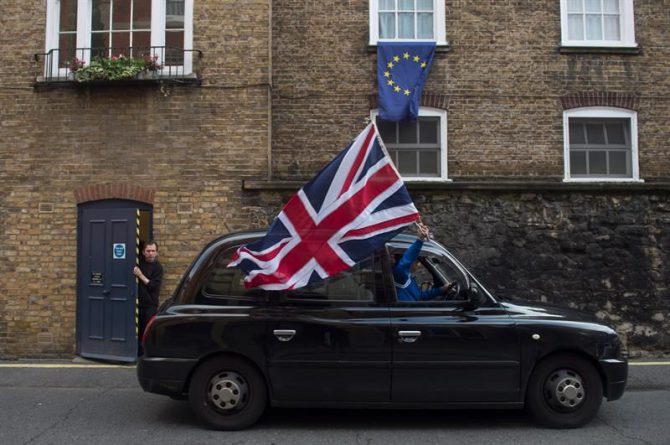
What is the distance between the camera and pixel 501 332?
555 centimetres

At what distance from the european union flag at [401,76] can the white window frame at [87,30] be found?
3179 mm

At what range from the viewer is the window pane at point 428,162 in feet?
33.9

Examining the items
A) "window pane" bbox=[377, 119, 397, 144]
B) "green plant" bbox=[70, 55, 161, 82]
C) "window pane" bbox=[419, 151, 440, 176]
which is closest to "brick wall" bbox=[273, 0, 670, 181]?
"window pane" bbox=[419, 151, 440, 176]

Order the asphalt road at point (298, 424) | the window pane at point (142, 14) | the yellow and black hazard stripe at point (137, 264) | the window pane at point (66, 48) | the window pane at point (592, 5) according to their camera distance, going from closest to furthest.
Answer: the asphalt road at point (298, 424) → the yellow and black hazard stripe at point (137, 264) → the window pane at point (66, 48) → the window pane at point (142, 14) → the window pane at point (592, 5)

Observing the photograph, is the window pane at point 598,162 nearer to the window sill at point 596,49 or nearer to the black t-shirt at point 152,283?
the window sill at point 596,49

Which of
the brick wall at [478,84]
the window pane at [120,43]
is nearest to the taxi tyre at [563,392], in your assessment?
the brick wall at [478,84]

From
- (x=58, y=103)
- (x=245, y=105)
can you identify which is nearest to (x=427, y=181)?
(x=245, y=105)


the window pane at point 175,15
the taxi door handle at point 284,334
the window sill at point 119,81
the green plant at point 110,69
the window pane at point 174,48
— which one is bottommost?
the taxi door handle at point 284,334

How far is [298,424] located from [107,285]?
179 inches

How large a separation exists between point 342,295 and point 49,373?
4.84 m

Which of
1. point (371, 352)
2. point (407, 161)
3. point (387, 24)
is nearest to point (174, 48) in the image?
point (387, 24)

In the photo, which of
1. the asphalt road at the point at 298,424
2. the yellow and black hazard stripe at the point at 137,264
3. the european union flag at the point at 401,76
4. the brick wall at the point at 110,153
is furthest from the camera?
the european union flag at the point at 401,76

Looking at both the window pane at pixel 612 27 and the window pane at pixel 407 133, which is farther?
the window pane at pixel 612 27

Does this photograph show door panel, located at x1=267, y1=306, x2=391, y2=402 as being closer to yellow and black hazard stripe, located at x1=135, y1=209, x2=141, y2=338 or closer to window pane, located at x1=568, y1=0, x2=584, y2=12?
yellow and black hazard stripe, located at x1=135, y1=209, x2=141, y2=338
